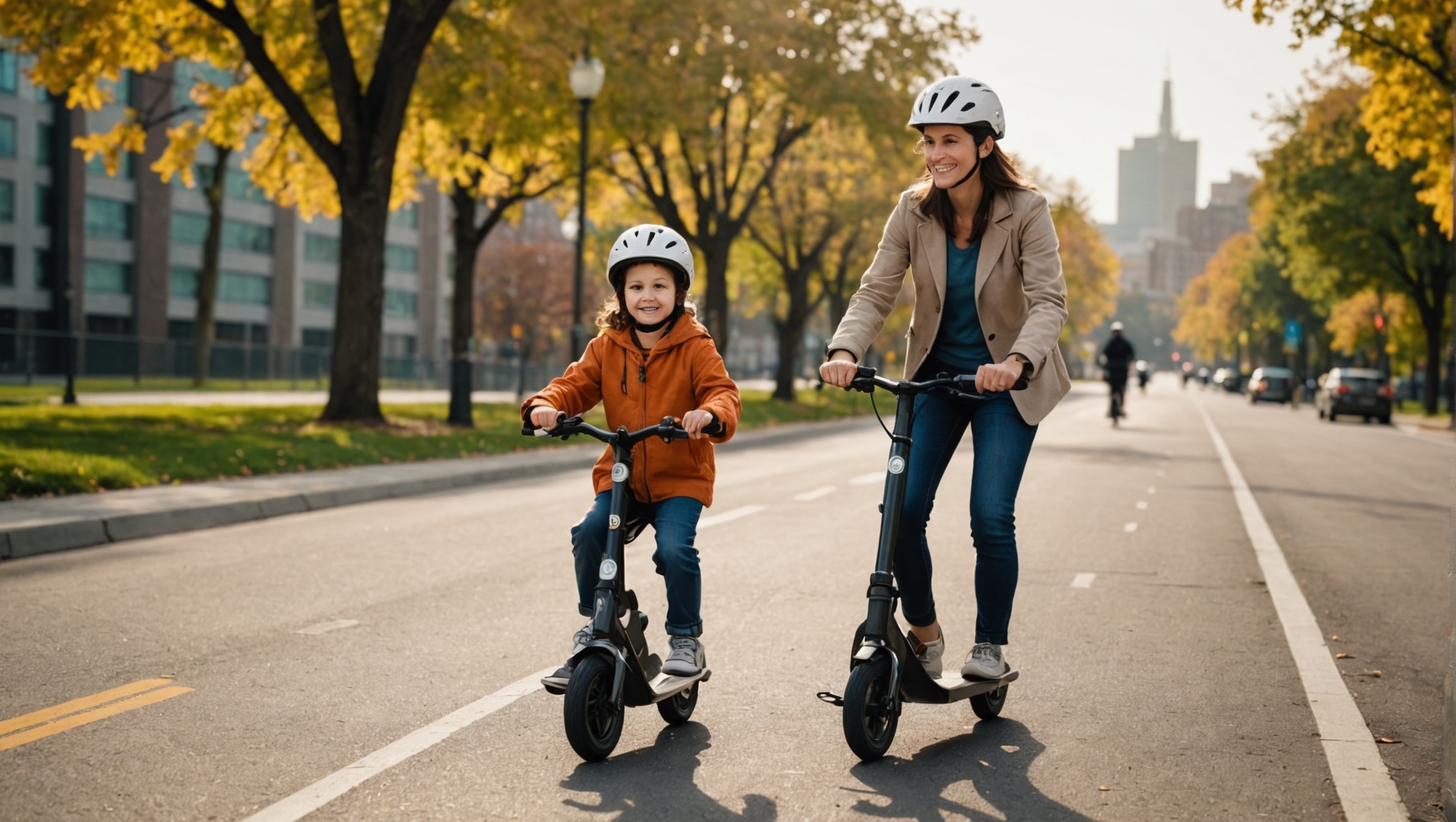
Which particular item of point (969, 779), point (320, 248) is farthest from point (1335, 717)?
point (320, 248)

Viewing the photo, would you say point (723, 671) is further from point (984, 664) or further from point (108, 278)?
point (108, 278)

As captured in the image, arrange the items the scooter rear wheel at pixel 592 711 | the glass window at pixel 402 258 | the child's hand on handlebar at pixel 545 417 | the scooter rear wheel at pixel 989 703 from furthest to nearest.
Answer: the glass window at pixel 402 258, the scooter rear wheel at pixel 989 703, the child's hand on handlebar at pixel 545 417, the scooter rear wheel at pixel 592 711

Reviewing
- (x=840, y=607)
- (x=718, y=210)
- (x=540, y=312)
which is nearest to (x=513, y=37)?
(x=718, y=210)

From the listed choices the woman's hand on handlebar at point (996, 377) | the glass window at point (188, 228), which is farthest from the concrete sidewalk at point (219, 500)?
the glass window at point (188, 228)

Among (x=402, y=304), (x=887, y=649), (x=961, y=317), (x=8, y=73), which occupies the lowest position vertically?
(x=887, y=649)

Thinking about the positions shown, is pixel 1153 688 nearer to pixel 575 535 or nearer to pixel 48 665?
pixel 575 535

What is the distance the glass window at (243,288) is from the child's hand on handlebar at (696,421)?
65101 millimetres

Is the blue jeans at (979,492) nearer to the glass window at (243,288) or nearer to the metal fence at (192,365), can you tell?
the metal fence at (192,365)

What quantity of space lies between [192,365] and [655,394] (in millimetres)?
44246

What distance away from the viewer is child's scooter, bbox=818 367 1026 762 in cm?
409

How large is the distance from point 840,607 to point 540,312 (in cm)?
7185

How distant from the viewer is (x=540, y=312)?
77.8 metres

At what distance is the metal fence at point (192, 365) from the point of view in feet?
118

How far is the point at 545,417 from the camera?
4.30 m
